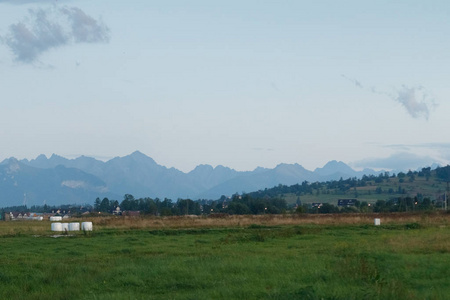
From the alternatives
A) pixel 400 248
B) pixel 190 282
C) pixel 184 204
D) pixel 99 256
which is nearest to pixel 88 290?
pixel 190 282

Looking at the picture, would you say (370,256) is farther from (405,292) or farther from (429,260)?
(405,292)

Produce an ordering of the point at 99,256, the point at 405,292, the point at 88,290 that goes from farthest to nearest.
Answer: the point at 99,256, the point at 88,290, the point at 405,292

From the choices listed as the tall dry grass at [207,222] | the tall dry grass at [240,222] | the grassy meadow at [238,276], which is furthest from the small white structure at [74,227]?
the grassy meadow at [238,276]

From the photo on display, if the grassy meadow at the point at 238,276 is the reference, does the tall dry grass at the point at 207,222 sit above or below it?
below

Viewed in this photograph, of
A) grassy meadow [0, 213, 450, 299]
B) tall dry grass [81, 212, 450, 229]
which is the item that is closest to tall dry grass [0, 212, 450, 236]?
tall dry grass [81, 212, 450, 229]

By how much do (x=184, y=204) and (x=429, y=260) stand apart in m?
128

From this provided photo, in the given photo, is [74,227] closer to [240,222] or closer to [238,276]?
[240,222]

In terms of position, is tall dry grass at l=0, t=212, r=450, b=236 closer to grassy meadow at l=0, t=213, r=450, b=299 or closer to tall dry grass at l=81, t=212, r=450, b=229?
tall dry grass at l=81, t=212, r=450, b=229

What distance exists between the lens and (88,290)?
1877 cm

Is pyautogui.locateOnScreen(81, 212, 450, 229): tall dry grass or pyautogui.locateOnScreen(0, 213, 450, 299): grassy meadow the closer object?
pyautogui.locateOnScreen(0, 213, 450, 299): grassy meadow

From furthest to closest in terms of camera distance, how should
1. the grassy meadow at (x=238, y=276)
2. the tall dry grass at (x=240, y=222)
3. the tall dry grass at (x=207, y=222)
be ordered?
the tall dry grass at (x=240, y=222) → the tall dry grass at (x=207, y=222) → the grassy meadow at (x=238, y=276)

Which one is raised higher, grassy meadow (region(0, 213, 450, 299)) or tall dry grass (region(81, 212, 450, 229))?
grassy meadow (region(0, 213, 450, 299))

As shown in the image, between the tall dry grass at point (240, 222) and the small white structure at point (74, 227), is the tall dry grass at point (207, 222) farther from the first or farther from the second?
the small white structure at point (74, 227)

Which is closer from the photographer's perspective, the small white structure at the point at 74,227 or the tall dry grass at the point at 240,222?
the small white structure at the point at 74,227
